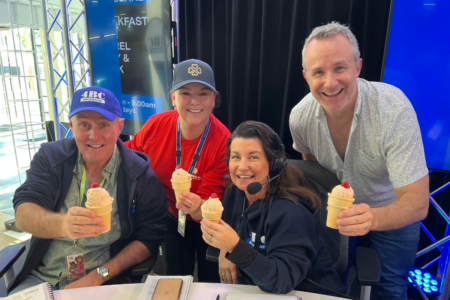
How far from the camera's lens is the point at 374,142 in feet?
7.16

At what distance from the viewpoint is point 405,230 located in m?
2.35

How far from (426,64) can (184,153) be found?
7.78 ft

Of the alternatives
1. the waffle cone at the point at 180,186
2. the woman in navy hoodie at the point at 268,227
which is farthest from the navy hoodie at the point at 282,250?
the waffle cone at the point at 180,186

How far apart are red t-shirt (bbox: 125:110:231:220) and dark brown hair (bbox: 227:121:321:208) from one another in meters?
0.52

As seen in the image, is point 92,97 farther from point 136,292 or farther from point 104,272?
point 136,292

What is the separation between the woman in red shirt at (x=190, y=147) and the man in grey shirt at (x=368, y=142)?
2.64ft

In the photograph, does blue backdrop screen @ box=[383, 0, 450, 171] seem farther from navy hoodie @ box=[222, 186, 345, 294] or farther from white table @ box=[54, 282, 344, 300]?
white table @ box=[54, 282, 344, 300]

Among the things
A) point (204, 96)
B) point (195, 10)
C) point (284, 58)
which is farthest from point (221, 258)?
point (195, 10)

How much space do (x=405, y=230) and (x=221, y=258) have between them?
Result: 1528mm

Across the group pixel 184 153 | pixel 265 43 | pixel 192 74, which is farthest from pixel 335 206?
pixel 265 43

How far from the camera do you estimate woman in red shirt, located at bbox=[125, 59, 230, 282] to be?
99.9 inches

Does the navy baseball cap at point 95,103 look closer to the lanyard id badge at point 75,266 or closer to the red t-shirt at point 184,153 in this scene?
the red t-shirt at point 184,153

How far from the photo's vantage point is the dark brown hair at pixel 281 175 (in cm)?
199

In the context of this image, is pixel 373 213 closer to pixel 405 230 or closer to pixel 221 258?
pixel 405 230
